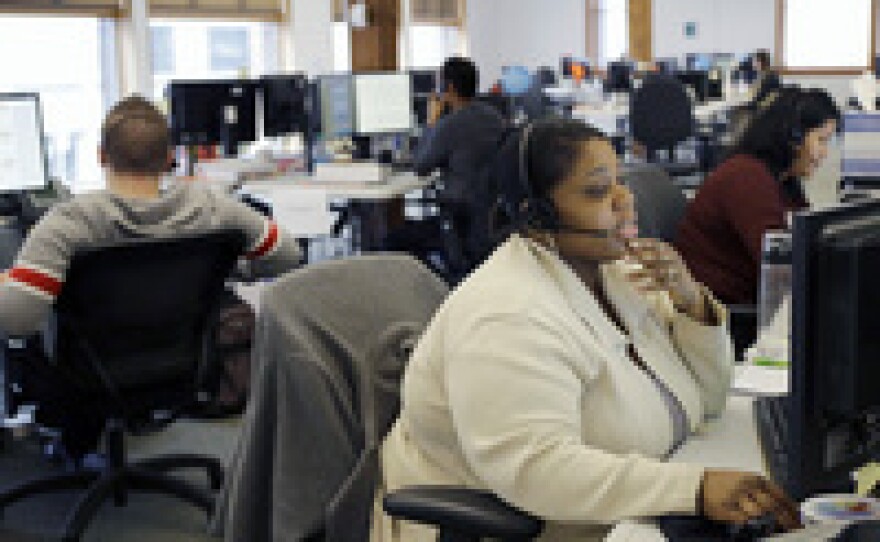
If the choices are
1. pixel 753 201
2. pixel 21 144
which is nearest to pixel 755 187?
pixel 753 201

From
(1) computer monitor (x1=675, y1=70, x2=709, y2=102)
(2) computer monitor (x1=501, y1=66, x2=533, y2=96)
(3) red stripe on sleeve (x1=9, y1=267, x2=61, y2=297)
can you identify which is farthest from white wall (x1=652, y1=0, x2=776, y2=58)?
(3) red stripe on sleeve (x1=9, y1=267, x2=61, y2=297)

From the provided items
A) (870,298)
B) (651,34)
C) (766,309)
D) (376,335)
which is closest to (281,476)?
(376,335)

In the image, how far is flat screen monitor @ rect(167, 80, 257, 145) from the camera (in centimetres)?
608

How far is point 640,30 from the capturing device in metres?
15.1

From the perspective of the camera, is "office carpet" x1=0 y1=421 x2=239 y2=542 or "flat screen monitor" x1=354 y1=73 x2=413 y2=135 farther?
"flat screen monitor" x1=354 y1=73 x2=413 y2=135

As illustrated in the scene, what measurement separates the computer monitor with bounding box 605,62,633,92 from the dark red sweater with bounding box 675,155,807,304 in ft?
25.1

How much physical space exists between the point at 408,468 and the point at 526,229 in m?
0.39

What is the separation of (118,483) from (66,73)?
16.5 ft

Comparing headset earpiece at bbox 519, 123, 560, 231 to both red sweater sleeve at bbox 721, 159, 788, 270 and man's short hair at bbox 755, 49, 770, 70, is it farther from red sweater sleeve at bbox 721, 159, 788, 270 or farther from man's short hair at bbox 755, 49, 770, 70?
man's short hair at bbox 755, 49, 770, 70

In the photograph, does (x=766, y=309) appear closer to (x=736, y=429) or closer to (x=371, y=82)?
(x=736, y=429)

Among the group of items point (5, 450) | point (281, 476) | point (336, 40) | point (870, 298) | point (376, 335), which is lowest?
point (5, 450)

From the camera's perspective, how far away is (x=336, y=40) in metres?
11.1

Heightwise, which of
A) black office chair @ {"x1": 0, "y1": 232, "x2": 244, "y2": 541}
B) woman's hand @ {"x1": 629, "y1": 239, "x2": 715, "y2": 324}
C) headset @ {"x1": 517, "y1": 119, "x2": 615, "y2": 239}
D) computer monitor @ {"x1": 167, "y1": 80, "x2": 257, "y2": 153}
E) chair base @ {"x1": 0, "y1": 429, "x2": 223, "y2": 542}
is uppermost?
computer monitor @ {"x1": 167, "y1": 80, "x2": 257, "y2": 153}

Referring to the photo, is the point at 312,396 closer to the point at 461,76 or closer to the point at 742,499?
the point at 742,499
